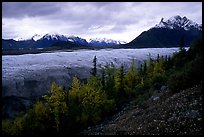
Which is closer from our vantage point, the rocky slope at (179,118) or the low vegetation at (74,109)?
the rocky slope at (179,118)

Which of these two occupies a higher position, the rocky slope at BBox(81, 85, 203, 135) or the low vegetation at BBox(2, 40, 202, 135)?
the rocky slope at BBox(81, 85, 203, 135)

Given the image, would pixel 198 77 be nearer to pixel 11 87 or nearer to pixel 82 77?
pixel 11 87

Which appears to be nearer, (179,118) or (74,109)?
(179,118)

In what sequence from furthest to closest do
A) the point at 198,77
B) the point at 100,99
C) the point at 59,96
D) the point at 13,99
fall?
the point at 13,99
the point at 100,99
the point at 59,96
the point at 198,77

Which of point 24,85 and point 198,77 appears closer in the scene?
point 198,77

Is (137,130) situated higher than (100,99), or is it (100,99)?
(137,130)

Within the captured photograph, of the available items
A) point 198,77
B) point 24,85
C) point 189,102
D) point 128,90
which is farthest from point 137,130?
point 24,85

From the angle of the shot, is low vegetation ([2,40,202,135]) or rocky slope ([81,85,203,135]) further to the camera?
low vegetation ([2,40,202,135])

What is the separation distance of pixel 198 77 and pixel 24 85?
39143 millimetres

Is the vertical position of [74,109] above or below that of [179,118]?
below

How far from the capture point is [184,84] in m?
21.8

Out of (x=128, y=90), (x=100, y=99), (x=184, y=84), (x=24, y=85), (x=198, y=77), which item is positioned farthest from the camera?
(x=24, y=85)

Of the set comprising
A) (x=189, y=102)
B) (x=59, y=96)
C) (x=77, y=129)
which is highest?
(x=189, y=102)

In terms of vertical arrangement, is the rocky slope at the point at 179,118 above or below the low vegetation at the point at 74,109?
above
